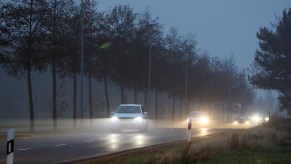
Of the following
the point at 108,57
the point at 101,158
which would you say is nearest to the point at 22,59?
the point at 108,57

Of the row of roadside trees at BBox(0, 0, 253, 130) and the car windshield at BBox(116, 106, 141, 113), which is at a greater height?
the row of roadside trees at BBox(0, 0, 253, 130)

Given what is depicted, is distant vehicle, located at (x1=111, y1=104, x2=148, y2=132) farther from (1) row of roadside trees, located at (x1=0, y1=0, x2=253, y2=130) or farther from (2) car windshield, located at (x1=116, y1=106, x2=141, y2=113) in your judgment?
(1) row of roadside trees, located at (x1=0, y1=0, x2=253, y2=130)

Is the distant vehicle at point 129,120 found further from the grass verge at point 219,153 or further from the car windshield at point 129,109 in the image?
the grass verge at point 219,153

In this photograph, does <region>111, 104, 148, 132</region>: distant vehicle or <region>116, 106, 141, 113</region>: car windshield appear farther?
<region>116, 106, 141, 113</region>: car windshield

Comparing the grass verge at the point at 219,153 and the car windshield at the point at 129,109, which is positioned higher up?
the car windshield at the point at 129,109

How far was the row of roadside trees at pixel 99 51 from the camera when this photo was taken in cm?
3691

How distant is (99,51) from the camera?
1939 inches

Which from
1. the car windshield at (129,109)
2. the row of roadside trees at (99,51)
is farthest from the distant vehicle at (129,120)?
the row of roadside trees at (99,51)

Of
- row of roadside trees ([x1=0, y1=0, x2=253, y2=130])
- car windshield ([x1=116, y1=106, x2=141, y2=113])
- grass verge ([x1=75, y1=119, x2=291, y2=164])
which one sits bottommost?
grass verge ([x1=75, y1=119, x2=291, y2=164])

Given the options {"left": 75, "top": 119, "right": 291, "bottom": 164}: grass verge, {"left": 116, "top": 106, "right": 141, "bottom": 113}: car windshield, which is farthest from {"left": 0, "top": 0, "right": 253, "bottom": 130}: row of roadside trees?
{"left": 75, "top": 119, "right": 291, "bottom": 164}: grass verge

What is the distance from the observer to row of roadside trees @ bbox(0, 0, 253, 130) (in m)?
36.9

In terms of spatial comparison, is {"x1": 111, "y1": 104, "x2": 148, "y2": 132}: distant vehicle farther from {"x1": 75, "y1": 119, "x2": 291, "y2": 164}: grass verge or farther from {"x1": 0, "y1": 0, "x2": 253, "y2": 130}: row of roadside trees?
{"x1": 75, "y1": 119, "x2": 291, "y2": 164}: grass verge

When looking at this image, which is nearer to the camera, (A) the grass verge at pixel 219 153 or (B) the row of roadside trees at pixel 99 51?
(A) the grass verge at pixel 219 153

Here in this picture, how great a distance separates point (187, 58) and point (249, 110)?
248 feet
